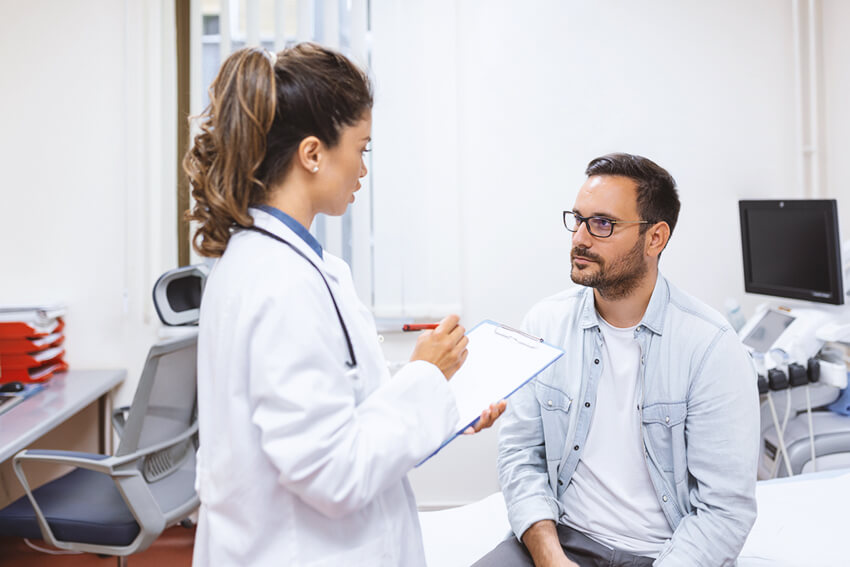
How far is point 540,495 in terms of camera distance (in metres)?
1.37

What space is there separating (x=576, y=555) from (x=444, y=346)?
0.65m

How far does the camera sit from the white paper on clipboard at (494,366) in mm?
1059

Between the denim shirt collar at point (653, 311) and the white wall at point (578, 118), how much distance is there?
3.89 ft

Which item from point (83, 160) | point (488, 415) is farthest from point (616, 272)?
point (83, 160)

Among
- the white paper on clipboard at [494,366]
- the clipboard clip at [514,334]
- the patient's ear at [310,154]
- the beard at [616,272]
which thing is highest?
the patient's ear at [310,154]

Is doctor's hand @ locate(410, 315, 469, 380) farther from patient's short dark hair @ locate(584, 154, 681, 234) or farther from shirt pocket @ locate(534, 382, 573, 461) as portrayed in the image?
patient's short dark hair @ locate(584, 154, 681, 234)

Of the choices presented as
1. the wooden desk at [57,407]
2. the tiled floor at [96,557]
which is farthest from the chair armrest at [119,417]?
the tiled floor at [96,557]

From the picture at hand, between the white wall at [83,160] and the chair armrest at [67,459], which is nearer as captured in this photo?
the chair armrest at [67,459]

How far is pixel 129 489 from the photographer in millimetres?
1781

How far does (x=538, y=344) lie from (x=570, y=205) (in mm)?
1572

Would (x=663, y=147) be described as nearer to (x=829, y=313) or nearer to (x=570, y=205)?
(x=570, y=205)

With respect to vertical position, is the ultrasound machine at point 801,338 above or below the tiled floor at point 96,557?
above

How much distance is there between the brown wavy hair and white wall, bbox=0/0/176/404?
182 cm

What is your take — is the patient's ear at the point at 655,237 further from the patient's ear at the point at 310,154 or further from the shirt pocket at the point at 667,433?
the patient's ear at the point at 310,154
